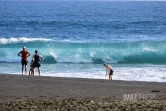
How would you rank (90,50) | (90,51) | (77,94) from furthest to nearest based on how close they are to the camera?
(90,50) < (90,51) < (77,94)

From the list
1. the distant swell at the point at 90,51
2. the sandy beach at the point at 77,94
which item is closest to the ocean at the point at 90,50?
the distant swell at the point at 90,51

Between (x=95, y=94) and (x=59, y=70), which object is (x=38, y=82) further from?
(x=59, y=70)

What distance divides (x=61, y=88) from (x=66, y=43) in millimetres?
20602

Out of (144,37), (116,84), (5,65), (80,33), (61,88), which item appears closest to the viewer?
(61,88)

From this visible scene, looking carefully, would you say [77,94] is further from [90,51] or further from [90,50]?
[90,50]

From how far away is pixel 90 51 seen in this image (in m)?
32.4

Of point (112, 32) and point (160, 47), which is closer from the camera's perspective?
point (160, 47)

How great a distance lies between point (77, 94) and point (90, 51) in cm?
1856

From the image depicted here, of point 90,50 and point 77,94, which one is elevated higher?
point 90,50

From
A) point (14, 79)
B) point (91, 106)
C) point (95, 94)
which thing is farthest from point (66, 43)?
point (91, 106)

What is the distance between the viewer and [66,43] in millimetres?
35438

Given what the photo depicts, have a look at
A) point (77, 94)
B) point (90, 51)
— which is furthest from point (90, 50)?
point (77, 94)

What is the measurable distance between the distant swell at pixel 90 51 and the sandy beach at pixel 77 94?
11.9 metres

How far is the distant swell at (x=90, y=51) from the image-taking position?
2950 centimetres
